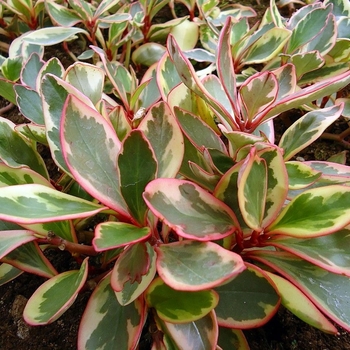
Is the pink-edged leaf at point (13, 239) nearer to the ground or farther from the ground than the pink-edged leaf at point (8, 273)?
farther from the ground

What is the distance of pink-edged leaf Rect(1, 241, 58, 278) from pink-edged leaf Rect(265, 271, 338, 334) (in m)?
0.38

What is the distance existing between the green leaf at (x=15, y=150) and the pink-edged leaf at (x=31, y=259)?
5.8 inches

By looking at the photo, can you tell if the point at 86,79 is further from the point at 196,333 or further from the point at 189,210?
the point at 196,333

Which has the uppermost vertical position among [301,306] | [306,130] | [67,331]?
[306,130]

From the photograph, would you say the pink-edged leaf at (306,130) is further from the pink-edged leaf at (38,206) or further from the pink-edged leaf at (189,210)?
the pink-edged leaf at (38,206)

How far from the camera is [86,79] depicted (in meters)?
0.79

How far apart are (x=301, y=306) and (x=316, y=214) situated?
13cm

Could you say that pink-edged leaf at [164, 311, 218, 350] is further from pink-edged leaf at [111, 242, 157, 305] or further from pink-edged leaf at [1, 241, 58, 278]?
pink-edged leaf at [1, 241, 58, 278]

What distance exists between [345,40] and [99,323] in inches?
32.0

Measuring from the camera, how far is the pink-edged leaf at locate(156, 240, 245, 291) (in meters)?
0.46

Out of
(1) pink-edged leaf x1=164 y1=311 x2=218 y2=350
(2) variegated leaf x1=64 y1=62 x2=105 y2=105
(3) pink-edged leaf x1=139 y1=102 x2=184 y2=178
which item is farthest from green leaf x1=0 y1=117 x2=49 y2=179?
(1) pink-edged leaf x1=164 y1=311 x2=218 y2=350

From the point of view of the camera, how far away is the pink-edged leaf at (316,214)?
0.52m


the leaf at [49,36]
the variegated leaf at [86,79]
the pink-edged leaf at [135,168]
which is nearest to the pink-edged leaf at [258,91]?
the pink-edged leaf at [135,168]

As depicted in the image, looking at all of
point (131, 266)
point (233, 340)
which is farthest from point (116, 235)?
point (233, 340)
